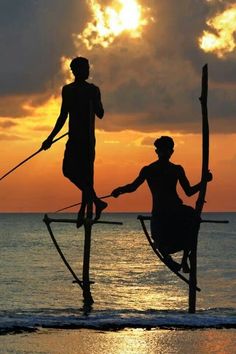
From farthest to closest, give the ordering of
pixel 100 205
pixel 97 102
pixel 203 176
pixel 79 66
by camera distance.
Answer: pixel 100 205 < pixel 97 102 < pixel 79 66 < pixel 203 176

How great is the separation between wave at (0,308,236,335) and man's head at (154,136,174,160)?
2483 mm

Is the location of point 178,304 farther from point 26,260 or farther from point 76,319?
point 26,260

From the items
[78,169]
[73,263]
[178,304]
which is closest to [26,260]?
[73,263]

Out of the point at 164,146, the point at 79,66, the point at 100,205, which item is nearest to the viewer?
the point at 164,146

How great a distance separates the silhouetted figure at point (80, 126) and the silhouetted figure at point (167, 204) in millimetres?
1205

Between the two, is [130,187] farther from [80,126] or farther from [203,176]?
[80,126]

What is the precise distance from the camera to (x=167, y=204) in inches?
558

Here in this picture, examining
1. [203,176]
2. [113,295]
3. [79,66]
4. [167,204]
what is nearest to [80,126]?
[79,66]

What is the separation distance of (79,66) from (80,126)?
39.2 inches

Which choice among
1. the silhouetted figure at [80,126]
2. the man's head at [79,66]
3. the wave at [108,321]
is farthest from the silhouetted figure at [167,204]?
the man's head at [79,66]

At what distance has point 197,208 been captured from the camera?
1448cm

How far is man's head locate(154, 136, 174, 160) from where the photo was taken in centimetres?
1403

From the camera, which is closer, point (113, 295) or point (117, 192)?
point (117, 192)

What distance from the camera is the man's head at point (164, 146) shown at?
14031 millimetres
